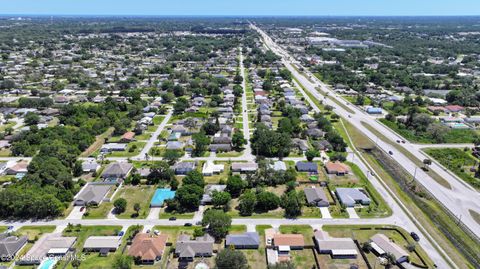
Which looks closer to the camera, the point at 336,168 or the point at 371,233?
the point at 371,233

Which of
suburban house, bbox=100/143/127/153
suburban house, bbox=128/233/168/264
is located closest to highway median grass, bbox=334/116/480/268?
suburban house, bbox=128/233/168/264

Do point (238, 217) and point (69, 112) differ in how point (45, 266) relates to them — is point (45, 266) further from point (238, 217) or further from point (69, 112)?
point (69, 112)

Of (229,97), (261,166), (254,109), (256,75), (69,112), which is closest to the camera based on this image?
(261,166)

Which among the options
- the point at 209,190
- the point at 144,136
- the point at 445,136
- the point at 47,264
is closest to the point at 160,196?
the point at 209,190

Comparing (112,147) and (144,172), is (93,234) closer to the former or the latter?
(144,172)

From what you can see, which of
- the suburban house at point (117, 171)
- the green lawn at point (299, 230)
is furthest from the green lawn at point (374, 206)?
the suburban house at point (117, 171)

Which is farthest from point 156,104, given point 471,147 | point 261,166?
point 471,147
